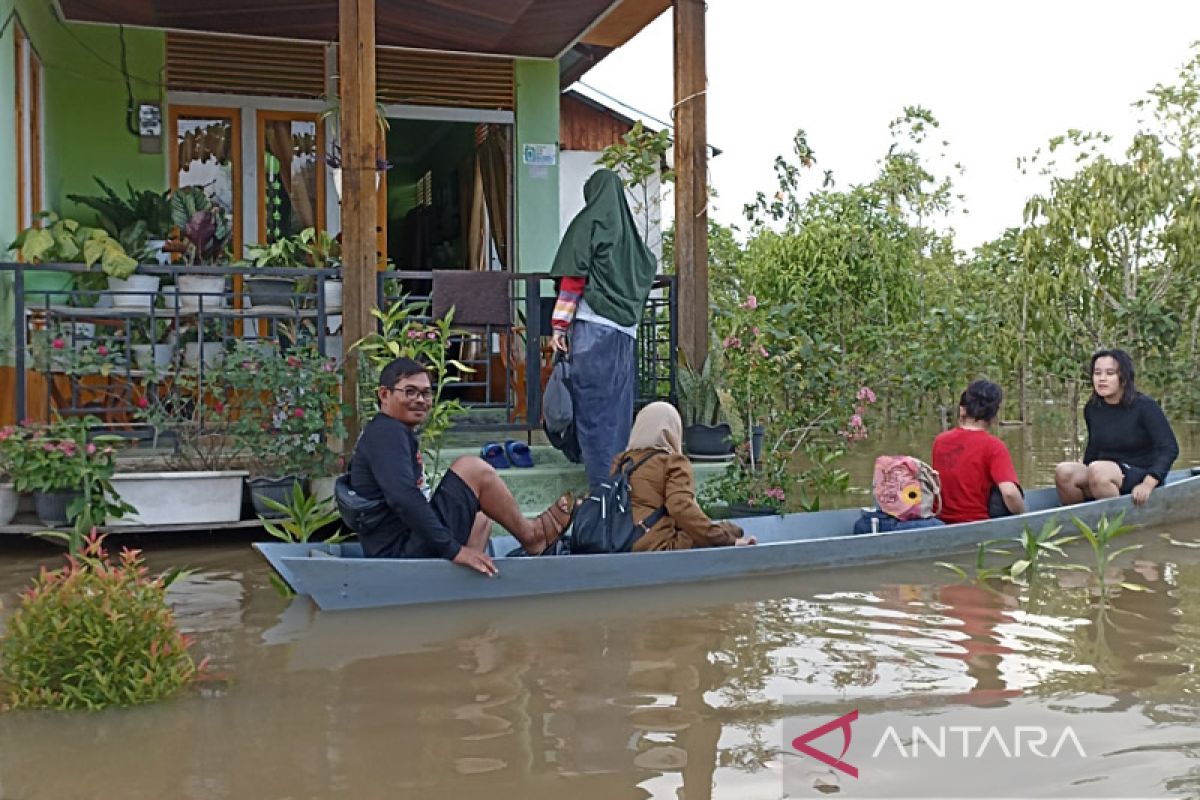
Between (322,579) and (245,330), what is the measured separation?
16.8ft

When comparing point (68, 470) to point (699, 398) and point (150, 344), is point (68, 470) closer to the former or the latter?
point (150, 344)

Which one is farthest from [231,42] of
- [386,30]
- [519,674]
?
[519,674]

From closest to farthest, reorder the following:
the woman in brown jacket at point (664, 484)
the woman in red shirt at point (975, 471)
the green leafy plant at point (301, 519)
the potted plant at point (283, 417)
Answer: the woman in brown jacket at point (664, 484)
the green leafy plant at point (301, 519)
the woman in red shirt at point (975, 471)
the potted plant at point (283, 417)

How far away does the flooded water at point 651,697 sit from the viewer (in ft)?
11.2

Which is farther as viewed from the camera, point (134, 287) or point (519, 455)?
point (134, 287)

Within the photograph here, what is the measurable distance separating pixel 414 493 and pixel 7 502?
2.80 meters

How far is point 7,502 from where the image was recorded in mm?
6840

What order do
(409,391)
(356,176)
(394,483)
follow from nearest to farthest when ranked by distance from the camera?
(394,483)
(409,391)
(356,176)

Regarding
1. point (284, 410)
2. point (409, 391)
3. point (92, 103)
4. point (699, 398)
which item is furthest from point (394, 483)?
point (92, 103)

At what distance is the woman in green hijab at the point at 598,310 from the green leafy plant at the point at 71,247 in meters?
2.66

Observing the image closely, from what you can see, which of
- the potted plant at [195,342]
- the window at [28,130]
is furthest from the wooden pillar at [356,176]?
the window at [28,130]

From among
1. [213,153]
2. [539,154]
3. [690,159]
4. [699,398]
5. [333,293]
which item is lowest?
[699,398]

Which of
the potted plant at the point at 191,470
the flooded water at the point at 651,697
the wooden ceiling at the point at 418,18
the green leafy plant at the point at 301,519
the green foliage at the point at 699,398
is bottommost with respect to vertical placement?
the flooded water at the point at 651,697

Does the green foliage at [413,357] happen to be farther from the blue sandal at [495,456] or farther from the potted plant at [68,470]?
the potted plant at [68,470]
